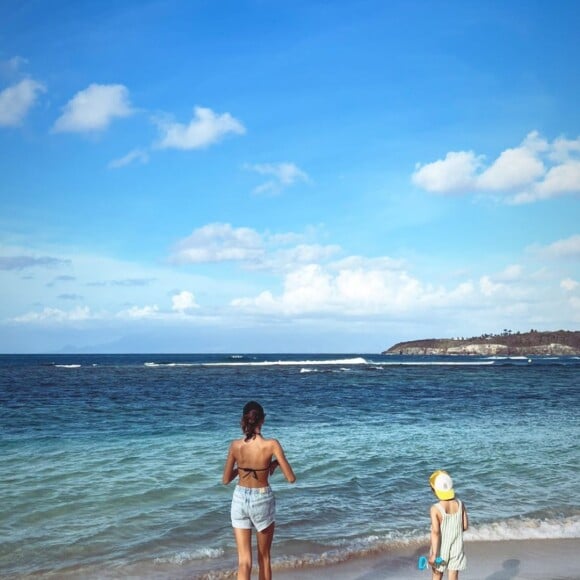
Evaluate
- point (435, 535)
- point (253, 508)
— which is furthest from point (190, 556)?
point (435, 535)

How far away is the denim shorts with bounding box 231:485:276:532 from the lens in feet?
19.6

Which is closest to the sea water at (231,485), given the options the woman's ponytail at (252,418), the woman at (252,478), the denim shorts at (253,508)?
the woman at (252,478)

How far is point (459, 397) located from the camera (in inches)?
1382

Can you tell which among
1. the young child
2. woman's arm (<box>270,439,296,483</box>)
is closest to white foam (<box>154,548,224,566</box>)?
woman's arm (<box>270,439,296,483</box>)

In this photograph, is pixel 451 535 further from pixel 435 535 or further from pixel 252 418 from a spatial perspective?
pixel 252 418

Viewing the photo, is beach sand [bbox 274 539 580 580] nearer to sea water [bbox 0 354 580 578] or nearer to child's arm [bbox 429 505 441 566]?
sea water [bbox 0 354 580 578]

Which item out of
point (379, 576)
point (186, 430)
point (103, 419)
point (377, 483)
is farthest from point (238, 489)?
point (103, 419)

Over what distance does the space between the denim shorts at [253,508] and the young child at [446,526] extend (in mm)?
1634

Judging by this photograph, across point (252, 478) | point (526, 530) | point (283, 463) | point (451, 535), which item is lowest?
point (526, 530)

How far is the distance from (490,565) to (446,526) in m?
2.63

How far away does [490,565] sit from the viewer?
7.88m

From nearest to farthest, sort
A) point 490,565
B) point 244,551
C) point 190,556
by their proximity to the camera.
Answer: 1. point 244,551
2. point 490,565
3. point 190,556

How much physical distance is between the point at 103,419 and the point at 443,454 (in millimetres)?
13591

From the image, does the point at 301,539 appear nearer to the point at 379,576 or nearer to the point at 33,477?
the point at 379,576
